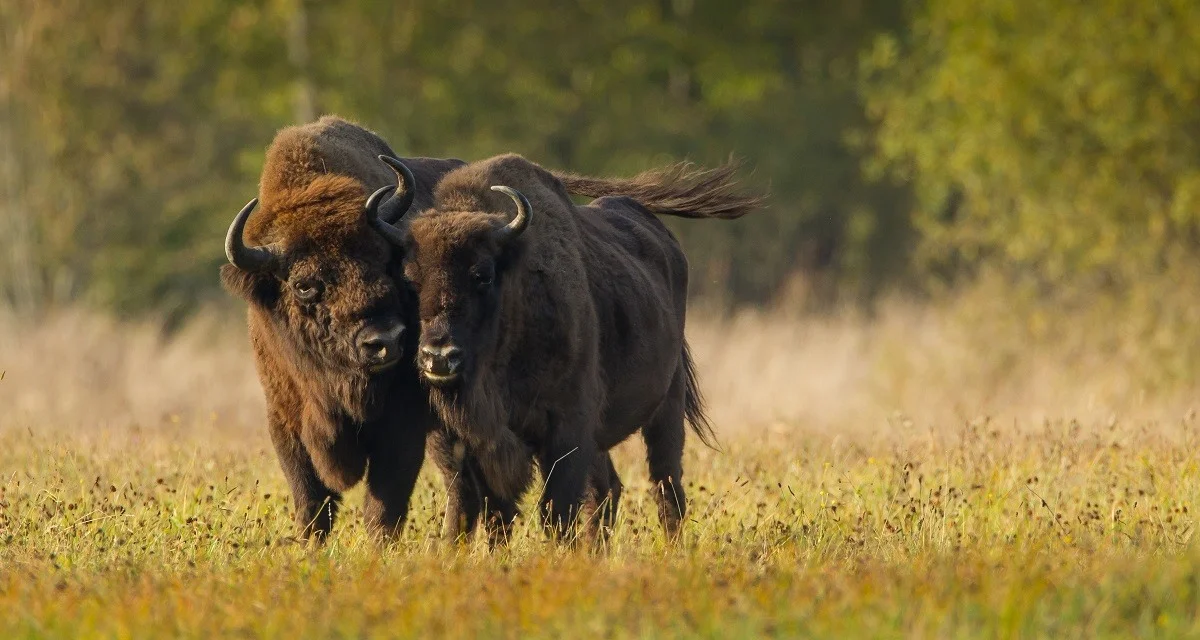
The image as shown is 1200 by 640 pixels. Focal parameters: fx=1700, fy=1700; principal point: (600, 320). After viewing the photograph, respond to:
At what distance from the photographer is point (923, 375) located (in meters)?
22.4

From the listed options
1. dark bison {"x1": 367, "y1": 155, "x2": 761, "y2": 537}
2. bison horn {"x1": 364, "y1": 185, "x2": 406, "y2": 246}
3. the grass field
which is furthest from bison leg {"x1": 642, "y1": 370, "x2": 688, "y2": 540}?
bison horn {"x1": 364, "y1": 185, "x2": 406, "y2": 246}

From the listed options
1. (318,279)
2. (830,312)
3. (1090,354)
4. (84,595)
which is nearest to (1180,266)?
(1090,354)

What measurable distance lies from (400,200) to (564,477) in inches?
64.5

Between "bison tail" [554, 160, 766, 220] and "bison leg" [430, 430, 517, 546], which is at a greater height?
"bison tail" [554, 160, 766, 220]

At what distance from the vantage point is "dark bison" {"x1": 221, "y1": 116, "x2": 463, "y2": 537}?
8.12 m

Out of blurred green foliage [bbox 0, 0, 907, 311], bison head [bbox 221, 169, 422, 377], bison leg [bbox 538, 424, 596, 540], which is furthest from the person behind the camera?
blurred green foliage [bbox 0, 0, 907, 311]

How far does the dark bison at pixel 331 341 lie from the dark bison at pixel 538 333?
0.23 m

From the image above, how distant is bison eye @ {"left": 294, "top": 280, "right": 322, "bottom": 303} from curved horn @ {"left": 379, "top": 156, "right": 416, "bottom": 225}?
0.51m

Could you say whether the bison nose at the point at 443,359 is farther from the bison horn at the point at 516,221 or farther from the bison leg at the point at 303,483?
the bison leg at the point at 303,483

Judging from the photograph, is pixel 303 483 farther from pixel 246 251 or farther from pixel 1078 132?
pixel 1078 132

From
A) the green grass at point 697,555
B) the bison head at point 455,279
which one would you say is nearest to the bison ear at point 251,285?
the bison head at point 455,279

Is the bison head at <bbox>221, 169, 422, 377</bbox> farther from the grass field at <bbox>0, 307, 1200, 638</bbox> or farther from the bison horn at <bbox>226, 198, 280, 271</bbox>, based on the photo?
the grass field at <bbox>0, 307, 1200, 638</bbox>

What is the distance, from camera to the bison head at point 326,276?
806 cm

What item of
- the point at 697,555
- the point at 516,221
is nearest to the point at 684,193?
the point at 516,221
